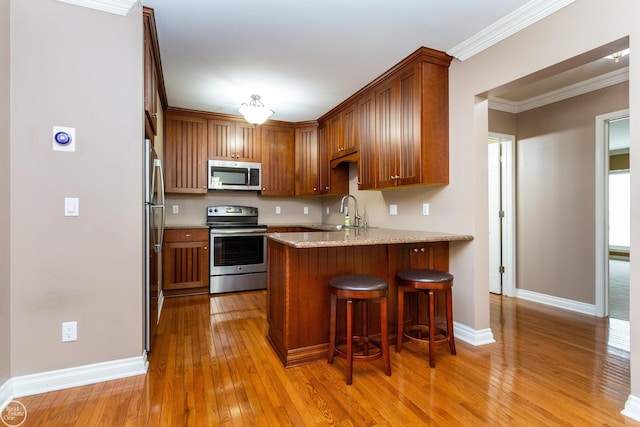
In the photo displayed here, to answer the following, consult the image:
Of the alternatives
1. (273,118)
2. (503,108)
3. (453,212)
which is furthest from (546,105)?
(273,118)

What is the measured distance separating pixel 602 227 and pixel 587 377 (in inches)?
74.6

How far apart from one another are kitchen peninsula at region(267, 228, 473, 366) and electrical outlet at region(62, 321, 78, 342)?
1.31 metres

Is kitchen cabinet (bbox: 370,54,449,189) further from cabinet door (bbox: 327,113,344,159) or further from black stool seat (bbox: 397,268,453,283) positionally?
cabinet door (bbox: 327,113,344,159)

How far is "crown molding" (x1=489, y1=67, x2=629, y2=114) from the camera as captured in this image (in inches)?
123

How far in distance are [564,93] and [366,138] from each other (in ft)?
7.46

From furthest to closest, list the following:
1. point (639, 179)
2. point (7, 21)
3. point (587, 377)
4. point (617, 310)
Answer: point (617, 310)
point (587, 377)
point (7, 21)
point (639, 179)

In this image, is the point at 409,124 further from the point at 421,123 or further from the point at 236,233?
the point at 236,233

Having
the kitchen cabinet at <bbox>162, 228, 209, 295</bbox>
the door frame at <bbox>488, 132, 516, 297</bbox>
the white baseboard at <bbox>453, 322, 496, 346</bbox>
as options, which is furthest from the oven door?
the door frame at <bbox>488, 132, 516, 297</bbox>

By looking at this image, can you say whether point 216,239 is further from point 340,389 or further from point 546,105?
point 546,105

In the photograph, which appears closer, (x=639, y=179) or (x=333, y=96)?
(x=639, y=179)

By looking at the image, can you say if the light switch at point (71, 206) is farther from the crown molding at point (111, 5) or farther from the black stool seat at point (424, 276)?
the black stool seat at point (424, 276)

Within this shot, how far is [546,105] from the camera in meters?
3.77

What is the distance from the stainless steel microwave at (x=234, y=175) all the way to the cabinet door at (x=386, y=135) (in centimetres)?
208

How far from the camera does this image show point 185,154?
14.2 ft
